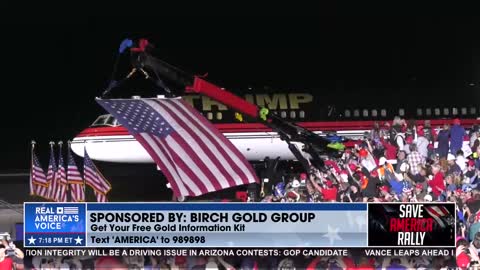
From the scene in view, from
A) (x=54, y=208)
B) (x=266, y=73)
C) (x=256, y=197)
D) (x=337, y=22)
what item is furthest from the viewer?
(x=266, y=73)

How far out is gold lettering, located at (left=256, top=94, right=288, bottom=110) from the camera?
30047 mm

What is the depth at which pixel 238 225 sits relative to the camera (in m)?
13.9

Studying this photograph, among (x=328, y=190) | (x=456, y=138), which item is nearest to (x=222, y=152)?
(x=328, y=190)

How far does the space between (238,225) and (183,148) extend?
299 cm

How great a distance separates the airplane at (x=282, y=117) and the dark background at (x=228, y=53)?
1343 mm

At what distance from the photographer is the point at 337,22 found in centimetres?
3244

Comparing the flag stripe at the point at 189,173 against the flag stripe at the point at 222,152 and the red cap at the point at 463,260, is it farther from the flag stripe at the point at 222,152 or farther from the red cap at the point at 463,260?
the red cap at the point at 463,260

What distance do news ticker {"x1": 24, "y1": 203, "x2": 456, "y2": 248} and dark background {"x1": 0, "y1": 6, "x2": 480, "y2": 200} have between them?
57.5ft

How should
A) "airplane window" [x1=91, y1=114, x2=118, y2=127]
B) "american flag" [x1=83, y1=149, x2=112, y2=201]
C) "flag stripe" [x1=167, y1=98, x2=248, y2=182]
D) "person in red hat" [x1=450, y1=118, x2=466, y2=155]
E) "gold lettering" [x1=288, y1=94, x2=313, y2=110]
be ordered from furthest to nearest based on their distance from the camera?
1. "gold lettering" [x1=288, y1=94, x2=313, y2=110]
2. "airplane window" [x1=91, y1=114, x2=118, y2=127]
3. "american flag" [x1=83, y1=149, x2=112, y2=201]
4. "person in red hat" [x1=450, y1=118, x2=466, y2=155]
5. "flag stripe" [x1=167, y1=98, x2=248, y2=182]

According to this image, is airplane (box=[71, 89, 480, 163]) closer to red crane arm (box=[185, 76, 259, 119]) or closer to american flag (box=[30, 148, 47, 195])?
american flag (box=[30, 148, 47, 195])

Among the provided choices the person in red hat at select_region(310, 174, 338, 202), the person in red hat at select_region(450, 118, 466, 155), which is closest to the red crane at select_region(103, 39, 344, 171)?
the person in red hat at select_region(310, 174, 338, 202)

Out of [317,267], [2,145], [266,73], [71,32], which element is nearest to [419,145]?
[317,267]

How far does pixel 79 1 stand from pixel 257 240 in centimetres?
1902

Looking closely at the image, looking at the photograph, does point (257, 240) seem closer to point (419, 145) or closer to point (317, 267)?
point (317, 267)
